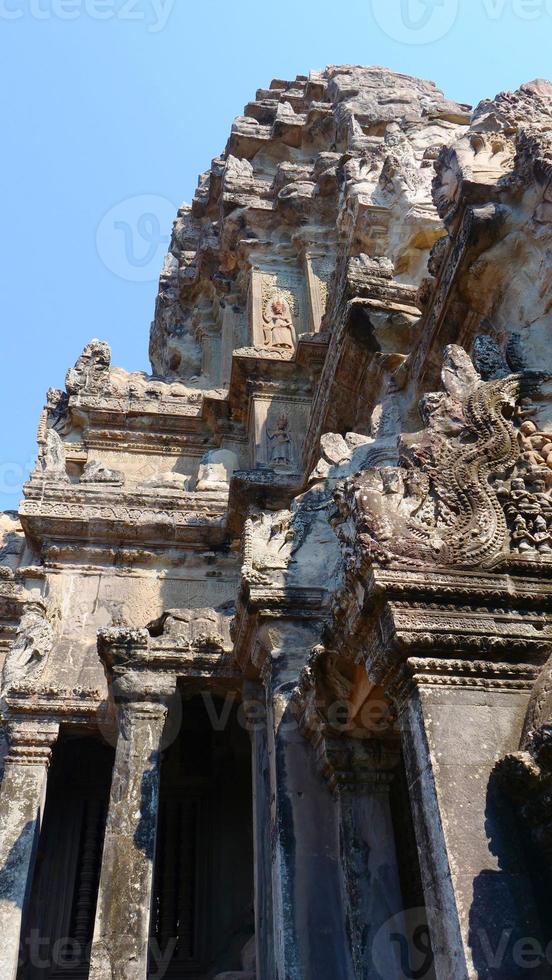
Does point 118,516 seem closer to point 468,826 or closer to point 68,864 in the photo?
point 68,864

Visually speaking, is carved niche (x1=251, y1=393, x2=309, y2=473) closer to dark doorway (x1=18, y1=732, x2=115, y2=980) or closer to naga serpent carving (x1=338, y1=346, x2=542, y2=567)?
dark doorway (x1=18, y1=732, x2=115, y2=980)

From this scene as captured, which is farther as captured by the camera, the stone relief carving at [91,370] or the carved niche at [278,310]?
the carved niche at [278,310]

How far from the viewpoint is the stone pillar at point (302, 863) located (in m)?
5.10

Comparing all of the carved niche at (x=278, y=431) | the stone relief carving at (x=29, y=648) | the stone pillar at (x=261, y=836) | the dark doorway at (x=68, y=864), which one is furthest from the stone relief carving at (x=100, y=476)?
the stone pillar at (x=261, y=836)

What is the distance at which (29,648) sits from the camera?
9.90 metres

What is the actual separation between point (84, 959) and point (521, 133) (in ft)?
34.4

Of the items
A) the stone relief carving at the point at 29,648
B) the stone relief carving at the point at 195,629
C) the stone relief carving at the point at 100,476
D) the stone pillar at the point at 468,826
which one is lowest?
the stone pillar at the point at 468,826

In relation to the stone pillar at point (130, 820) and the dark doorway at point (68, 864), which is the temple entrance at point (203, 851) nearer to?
the dark doorway at point (68, 864)

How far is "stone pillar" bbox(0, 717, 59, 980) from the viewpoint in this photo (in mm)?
7984

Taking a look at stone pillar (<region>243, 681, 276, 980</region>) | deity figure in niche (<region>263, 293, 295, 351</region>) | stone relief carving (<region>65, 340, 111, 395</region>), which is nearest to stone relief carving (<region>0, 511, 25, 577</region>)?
stone relief carving (<region>65, 340, 111, 395</region>)

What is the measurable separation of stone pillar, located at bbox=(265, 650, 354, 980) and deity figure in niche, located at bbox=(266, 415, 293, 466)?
23.9ft

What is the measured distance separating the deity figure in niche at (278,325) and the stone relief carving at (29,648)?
25.3 ft

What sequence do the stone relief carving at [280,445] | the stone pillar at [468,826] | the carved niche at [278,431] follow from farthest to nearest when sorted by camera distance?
the carved niche at [278,431] < the stone relief carving at [280,445] < the stone pillar at [468,826]

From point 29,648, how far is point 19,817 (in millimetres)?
2078
